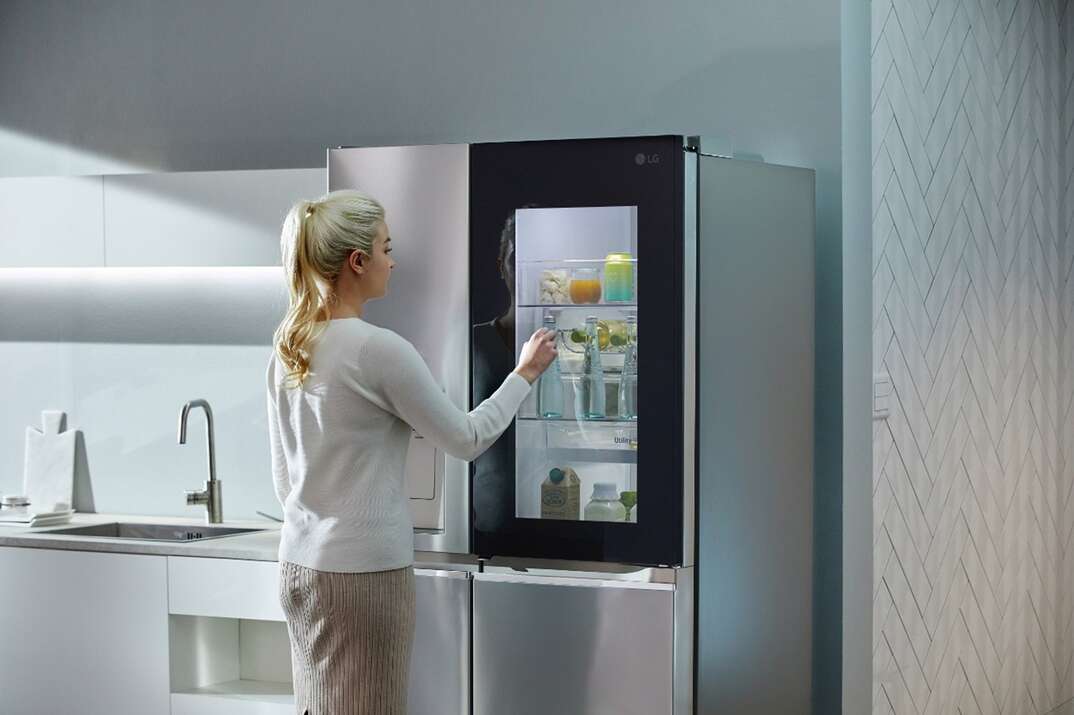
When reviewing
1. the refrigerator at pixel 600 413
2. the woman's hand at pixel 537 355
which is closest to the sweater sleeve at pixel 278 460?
the woman's hand at pixel 537 355

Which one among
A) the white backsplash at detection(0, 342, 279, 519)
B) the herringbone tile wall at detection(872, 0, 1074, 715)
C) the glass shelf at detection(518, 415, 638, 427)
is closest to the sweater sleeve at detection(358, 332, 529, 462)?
the glass shelf at detection(518, 415, 638, 427)

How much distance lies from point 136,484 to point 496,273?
1736 mm

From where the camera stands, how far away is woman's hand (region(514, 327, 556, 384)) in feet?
9.02

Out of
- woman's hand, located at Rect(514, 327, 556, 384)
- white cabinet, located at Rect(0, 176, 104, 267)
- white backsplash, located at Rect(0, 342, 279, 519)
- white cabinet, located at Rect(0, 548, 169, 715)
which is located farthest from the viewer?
white backsplash, located at Rect(0, 342, 279, 519)


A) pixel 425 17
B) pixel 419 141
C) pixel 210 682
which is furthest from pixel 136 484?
pixel 425 17

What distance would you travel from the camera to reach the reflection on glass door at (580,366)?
2.99 meters

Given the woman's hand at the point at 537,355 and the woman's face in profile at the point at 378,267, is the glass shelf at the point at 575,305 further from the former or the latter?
the woman's face in profile at the point at 378,267

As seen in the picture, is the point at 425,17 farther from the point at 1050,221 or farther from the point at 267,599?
the point at 1050,221

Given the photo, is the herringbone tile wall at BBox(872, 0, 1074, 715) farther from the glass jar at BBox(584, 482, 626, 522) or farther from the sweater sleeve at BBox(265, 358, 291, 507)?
the sweater sleeve at BBox(265, 358, 291, 507)

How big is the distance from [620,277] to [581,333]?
161 mm

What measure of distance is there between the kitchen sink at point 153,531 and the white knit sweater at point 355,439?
1.47m

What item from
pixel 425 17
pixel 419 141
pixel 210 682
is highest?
pixel 425 17

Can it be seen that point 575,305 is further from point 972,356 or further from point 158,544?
point 972,356

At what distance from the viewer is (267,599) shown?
135 inches
